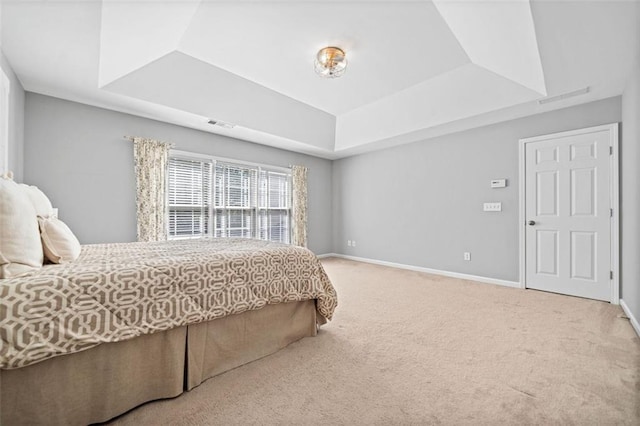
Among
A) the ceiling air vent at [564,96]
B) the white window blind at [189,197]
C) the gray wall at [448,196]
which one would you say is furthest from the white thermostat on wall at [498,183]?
the white window blind at [189,197]

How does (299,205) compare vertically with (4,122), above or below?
below

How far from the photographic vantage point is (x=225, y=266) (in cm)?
184

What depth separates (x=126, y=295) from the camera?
4.61 ft

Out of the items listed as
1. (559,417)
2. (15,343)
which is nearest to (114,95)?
(15,343)

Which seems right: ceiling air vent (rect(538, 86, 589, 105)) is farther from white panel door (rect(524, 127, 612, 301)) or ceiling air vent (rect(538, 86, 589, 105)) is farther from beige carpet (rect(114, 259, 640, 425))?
beige carpet (rect(114, 259, 640, 425))

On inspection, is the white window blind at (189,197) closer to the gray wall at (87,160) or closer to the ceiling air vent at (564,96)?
the gray wall at (87,160)

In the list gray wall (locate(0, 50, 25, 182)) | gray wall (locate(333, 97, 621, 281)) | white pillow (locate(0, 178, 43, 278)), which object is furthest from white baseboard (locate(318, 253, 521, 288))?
gray wall (locate(0, 50, 25, 182))

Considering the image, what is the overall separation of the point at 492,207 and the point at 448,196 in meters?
0.70

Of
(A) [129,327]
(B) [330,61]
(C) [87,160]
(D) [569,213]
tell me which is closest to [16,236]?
(A) [129,327]

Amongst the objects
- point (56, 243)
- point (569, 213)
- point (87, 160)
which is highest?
point (87, 160)

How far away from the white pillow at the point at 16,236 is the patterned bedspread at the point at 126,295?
81 millimetres

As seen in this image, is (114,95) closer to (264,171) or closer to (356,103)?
(264,171)

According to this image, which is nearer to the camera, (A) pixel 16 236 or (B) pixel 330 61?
(A) pixel 16 236

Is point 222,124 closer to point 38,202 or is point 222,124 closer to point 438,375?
point 38,202
